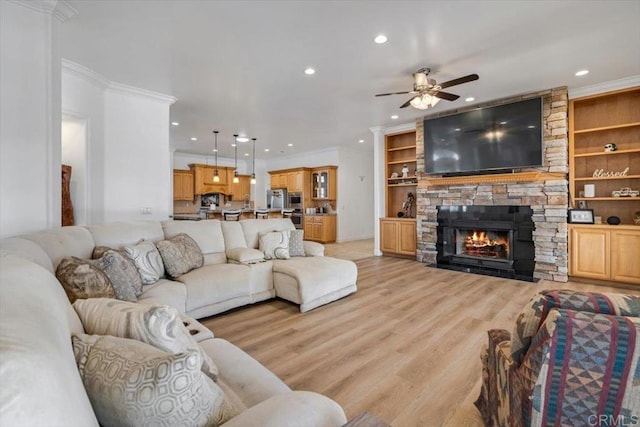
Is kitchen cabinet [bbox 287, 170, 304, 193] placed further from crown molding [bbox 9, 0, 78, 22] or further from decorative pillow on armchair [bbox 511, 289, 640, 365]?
decorative pillow on armchair [bbox 511, 289, 640, 365]

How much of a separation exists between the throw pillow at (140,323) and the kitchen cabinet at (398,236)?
5.59 meters

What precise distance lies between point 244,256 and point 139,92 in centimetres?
296

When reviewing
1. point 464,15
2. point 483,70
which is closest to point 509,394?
point 464,15

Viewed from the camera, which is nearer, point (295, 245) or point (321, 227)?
point (295, 245)

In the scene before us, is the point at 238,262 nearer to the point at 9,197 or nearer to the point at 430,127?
the point at 9,197

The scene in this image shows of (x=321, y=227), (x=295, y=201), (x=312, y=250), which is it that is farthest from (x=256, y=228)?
(x=295, y=201)

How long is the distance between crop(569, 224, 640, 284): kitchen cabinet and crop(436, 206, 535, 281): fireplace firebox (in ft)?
1.79

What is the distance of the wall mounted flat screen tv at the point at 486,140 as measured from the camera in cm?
454

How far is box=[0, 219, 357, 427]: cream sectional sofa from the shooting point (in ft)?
1.51

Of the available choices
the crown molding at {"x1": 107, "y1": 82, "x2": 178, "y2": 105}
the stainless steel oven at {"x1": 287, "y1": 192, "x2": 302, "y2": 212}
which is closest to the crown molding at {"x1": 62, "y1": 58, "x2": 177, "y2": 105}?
the crown molding at {"x1": 107, "y1": 82, "x2": 178, "y2": 105}

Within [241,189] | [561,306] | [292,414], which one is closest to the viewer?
[292,414]

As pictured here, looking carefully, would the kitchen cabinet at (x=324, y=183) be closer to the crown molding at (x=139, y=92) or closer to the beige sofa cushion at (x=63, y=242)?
the crown molding at (x=139, y=92)

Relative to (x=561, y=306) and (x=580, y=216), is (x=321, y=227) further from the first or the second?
(x=561, y=306)

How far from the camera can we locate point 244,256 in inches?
142
